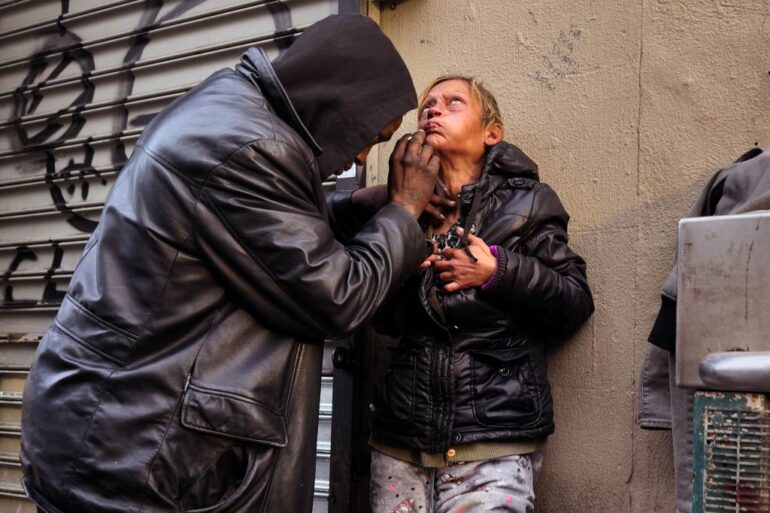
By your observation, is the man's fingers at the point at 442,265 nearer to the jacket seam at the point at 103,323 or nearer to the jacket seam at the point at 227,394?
the jacket seam at the point at 227,394

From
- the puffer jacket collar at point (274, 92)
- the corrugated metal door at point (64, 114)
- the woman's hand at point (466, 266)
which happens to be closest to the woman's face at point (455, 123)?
the woman's hand at point (466, 266)

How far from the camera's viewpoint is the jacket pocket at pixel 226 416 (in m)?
2.16

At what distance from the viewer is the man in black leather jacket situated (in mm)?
2160

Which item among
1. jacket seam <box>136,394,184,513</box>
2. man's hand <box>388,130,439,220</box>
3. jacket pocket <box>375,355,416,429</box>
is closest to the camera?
jacket seam <box>136,394,184,513</box>

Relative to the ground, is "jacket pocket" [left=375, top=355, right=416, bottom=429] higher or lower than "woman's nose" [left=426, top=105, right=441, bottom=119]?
lower

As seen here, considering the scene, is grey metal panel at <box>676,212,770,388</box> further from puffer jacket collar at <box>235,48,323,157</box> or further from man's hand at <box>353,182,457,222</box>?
man's hand at <box>353,182,457,222</box>

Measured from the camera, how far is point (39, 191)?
5105mm

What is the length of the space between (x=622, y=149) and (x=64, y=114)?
3.29 metres

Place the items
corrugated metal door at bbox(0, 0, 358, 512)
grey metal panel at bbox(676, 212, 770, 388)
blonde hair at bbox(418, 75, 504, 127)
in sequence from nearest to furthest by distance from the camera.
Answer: grey metal panel at bbox(676, 212, 770, 388) < blonde hair at bbox(418, 75, 504, 127) < corrugated metal door at bbox(0, 0, 358, 512)

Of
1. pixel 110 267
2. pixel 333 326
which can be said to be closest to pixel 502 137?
pixel 333 326

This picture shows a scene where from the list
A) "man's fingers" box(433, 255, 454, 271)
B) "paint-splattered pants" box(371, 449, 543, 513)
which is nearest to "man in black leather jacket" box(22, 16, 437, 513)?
"man's fingers" box(433, 255, 454, 271)

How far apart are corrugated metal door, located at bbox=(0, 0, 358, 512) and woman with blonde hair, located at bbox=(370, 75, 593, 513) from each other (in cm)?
190

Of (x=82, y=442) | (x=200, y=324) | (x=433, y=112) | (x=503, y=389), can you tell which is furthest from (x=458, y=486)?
(x=433, y=112)

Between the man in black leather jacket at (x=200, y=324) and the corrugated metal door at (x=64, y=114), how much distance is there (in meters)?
2.27
